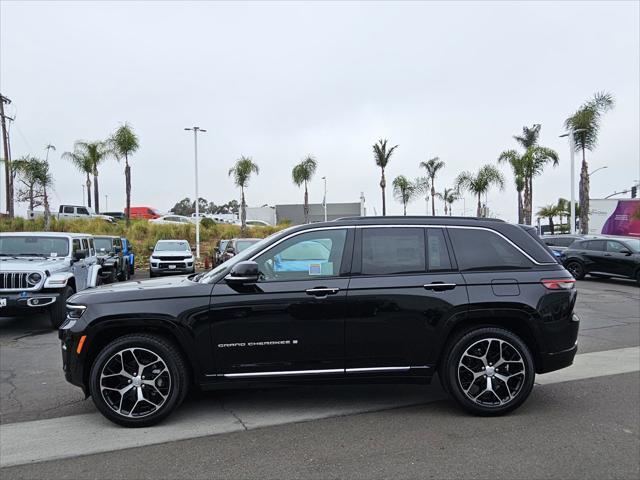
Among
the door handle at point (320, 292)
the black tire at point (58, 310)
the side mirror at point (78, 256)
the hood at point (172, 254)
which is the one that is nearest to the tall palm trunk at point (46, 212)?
the hood at point (172, 254)

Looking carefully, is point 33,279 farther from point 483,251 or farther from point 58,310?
point 483,251

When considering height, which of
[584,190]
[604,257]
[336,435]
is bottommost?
[336,435]

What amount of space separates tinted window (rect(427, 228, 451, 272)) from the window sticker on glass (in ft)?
3.38

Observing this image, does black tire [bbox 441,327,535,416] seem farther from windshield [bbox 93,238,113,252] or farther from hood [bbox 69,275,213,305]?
windshield [bbox 93,238,113,252]

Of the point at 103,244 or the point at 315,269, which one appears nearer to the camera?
the point at 315,269

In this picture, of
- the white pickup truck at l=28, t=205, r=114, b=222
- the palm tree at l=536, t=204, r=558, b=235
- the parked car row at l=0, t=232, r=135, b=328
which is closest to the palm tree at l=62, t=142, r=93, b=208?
the white pickup truck at l=28, t=205, r=114, b=222

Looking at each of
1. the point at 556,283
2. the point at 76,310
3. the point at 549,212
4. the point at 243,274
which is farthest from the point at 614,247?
the point at 549,212

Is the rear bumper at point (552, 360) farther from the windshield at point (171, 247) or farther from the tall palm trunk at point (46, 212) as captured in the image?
the tall palm trunk at point (46, 212)

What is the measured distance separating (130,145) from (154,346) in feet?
100

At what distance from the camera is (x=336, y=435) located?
13.4 ft

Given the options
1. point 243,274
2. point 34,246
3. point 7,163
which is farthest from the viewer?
point 7,163

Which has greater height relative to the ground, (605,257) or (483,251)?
(483,251)

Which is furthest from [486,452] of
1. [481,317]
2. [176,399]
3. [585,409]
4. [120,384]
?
[120,384]

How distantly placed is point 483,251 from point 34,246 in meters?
9.39
